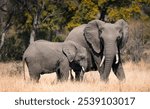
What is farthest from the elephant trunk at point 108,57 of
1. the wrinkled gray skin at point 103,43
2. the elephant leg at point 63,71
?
the elephant leg at point 63,71

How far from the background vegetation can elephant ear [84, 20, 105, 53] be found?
11616mm

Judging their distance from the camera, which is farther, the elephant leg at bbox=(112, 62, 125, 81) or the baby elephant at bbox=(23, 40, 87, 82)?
the elephant leg at bbox=(112, 62, 125, 81)

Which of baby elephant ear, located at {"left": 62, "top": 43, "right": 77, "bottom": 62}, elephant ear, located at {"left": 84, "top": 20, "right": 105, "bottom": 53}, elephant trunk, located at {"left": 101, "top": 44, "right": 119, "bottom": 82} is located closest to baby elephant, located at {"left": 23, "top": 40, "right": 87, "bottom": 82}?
baby elephant ear, located at {"left": 62, "top": 43, "right": 77, "bottom": 62}

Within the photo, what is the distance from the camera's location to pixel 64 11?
28969 mm

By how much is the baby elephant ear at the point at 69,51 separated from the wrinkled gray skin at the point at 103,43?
67cm

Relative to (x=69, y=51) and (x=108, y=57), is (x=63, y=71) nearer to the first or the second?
(x=69, y=51)

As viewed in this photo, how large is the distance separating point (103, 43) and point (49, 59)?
1.72 meters

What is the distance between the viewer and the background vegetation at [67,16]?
1103 inches

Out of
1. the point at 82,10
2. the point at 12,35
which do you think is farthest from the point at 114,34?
the point at 12,35

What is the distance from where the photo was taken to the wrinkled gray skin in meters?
15.1

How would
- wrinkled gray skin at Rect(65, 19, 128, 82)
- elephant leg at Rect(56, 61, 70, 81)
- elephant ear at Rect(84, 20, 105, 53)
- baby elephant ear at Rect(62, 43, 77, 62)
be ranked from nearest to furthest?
elephant leg at Rect(56, 61, 70, 81)
wrinkled gray skin at Rect(65, 19, 128, 82)
baby elephant ear at Rect(62, 43, 77, 62)
elephant ear at Rect(84, 20, 105, 53)

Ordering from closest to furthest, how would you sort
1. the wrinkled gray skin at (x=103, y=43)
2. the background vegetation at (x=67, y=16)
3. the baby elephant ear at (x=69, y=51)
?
the wrinkled gray skin at (x=103, y=43) → the baby elephant ear at (x=69, y=51) → the background vegetation at (x=67, y=16)

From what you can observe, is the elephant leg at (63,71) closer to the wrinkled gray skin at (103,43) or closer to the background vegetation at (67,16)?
the wrinkled gray skin at (103,43)

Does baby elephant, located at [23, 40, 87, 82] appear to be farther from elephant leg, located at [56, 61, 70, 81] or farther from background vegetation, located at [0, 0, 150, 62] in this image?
background vegetation, located at [0, 0, 150, 62]
